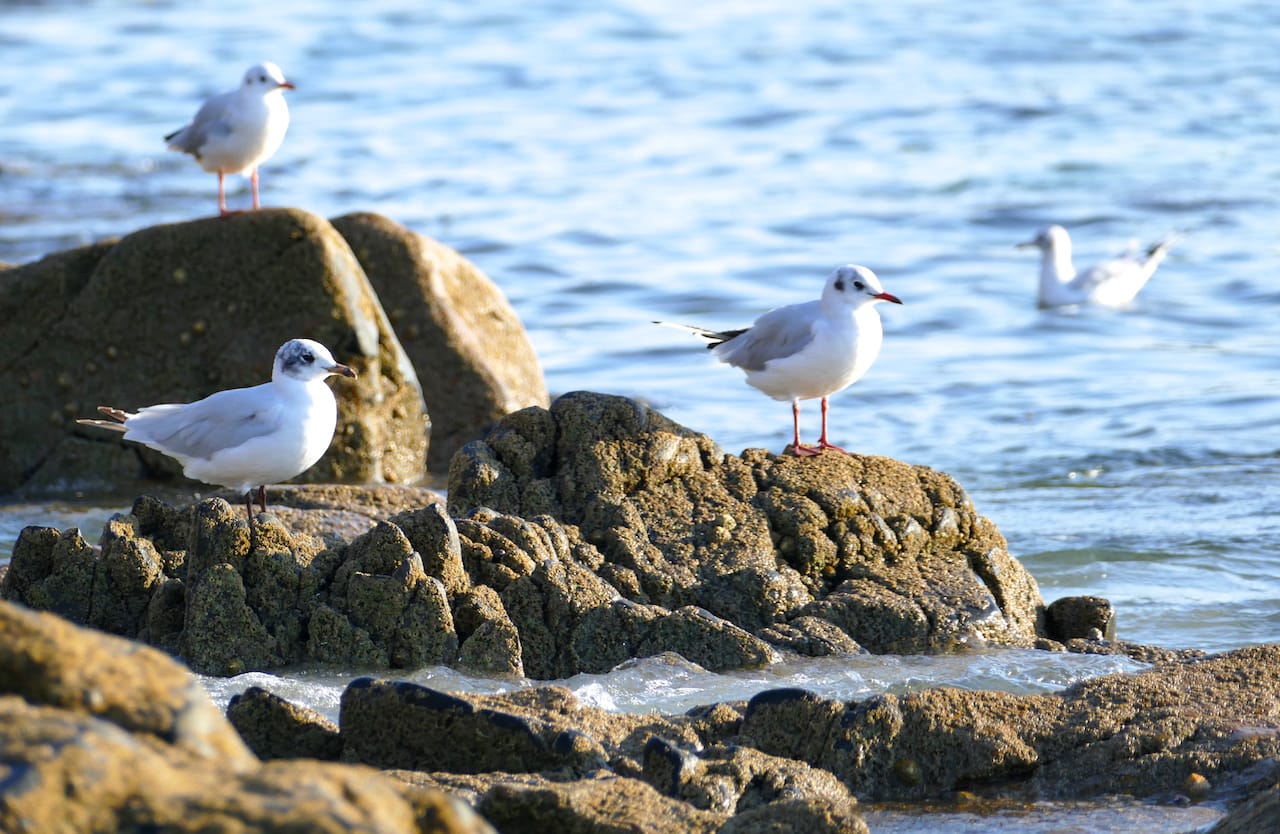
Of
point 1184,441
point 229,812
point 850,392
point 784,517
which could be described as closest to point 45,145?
point 850,392

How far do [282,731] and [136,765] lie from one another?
6.82 ft

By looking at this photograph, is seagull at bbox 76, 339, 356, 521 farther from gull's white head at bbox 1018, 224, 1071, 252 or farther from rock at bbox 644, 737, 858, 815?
gull's white head at bbox 1018, 224, 1071, 252

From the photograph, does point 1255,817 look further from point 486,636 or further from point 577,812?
point 486,636

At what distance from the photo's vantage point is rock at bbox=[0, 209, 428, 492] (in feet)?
30.4

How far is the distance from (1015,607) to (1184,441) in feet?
15.0

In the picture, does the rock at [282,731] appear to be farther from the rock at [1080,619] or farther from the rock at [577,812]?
the rock at [1080,619]

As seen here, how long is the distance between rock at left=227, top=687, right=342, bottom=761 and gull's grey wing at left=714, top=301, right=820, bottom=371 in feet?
10.4

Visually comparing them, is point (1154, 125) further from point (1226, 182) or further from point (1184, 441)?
point (1184, 441)

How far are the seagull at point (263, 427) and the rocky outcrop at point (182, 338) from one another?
2.87 metres

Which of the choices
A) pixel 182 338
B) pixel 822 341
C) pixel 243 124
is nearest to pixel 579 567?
pixel 822 341

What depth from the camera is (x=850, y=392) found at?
11859 mm

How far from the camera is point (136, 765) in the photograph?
2.38 meters

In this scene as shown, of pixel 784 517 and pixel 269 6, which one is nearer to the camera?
pixel 784 517

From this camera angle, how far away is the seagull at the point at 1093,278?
1437cm
